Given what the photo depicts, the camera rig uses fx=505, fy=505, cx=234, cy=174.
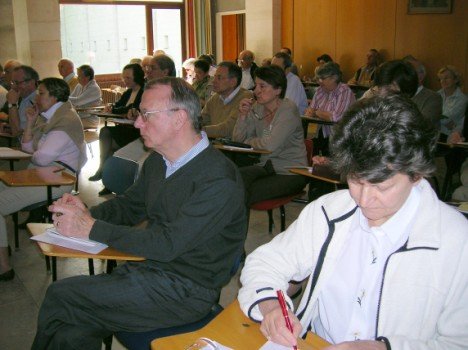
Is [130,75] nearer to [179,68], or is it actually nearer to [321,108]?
[321,108]

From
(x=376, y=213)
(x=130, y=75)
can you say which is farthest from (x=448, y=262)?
(x=130, y=75)

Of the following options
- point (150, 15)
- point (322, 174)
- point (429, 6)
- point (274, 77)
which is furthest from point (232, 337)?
point (150, 15)

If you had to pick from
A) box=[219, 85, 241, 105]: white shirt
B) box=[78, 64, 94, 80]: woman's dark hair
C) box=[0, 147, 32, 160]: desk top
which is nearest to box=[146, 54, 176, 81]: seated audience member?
box=[219, 85, 241, 105]: white shirt

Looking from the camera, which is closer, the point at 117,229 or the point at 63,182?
the point at 117,229

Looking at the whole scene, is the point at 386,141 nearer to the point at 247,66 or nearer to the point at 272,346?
the point at 272,346

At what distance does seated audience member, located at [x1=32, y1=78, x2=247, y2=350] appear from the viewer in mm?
1991

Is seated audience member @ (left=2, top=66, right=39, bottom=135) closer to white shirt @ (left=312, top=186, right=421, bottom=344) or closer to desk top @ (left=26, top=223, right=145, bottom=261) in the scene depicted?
desk top @ (left=26, top=223, right=145, bottom=261)

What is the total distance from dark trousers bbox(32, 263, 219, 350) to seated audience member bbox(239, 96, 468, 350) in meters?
0.55

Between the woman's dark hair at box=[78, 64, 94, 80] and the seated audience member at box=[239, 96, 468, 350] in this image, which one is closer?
the seated audience member at box=[239, 96, 468, 350]

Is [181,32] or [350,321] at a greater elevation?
[181,32]

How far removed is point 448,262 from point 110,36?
40.6 feet

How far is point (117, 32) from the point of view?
41.4ft

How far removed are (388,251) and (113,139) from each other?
200 inches

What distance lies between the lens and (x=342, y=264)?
4.98ft
